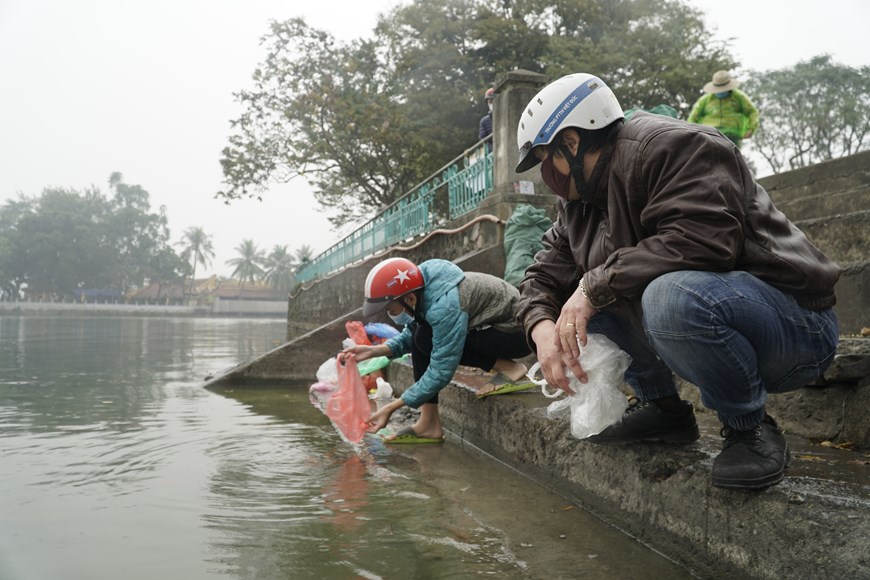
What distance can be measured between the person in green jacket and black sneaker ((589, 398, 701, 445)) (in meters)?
4.54

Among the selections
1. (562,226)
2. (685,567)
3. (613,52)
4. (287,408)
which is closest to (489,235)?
(287,408)

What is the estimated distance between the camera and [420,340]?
387cm

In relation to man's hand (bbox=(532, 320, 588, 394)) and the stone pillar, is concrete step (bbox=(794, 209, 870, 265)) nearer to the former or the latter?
man's hand (bbox=(532, 320, 588, 394))

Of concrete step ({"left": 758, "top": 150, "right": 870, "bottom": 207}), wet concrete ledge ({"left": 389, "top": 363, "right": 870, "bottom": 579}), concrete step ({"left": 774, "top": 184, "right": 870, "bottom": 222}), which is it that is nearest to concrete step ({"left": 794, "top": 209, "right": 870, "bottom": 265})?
concrete step ({"left": 774, "top": 184, "right": 870, "bottom": 222})

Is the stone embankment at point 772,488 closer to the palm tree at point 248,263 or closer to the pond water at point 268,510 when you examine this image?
the pond water at point 268,510

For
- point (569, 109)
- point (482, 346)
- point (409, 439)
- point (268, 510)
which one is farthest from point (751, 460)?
point (409, 439)

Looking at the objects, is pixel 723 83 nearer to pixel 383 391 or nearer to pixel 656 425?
pixel 383 391

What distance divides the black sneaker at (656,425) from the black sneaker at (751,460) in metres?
0.40

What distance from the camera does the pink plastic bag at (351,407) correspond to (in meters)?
3.86

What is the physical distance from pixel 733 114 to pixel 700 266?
17.0 feet

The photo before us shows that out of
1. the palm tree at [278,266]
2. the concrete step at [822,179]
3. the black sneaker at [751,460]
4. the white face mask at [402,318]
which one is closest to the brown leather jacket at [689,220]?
the black sneaker at [751,460]

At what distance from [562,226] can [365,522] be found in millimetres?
1310

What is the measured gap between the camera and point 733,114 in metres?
6.05

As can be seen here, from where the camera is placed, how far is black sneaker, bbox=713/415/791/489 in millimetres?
1652
